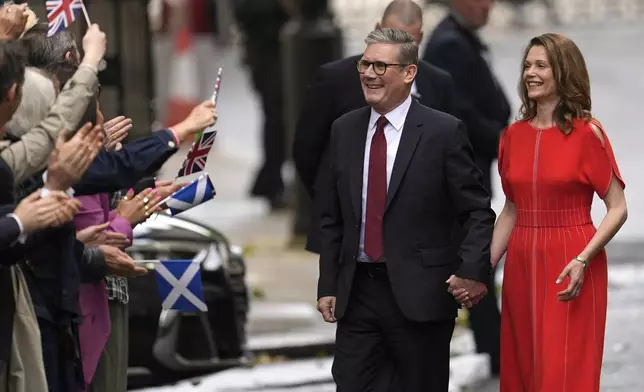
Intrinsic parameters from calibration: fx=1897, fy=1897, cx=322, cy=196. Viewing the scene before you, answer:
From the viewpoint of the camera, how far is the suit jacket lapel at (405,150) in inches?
294

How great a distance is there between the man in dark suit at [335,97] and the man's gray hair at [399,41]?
133 centimetres

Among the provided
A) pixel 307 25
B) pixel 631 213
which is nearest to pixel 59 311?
pixel 307 25

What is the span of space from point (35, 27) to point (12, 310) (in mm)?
1814

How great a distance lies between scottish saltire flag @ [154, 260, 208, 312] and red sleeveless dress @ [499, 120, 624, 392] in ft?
4.61

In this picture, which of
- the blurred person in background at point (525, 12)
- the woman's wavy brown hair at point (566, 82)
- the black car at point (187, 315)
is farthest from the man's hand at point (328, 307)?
the blurred person in background at point (525, 12)

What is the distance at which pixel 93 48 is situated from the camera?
6660mm

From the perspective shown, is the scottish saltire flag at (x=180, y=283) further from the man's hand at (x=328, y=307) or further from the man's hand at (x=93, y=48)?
the man's hand at (x=93, y=48)

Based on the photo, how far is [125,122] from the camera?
7.55 m

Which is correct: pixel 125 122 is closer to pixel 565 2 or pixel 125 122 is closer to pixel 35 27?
pixel 35 27

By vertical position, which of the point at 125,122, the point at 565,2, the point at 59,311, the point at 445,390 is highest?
the point at 125,122

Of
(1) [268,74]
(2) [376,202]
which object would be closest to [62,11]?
(2) [376,202]

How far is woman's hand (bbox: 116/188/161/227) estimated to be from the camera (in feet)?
24.6

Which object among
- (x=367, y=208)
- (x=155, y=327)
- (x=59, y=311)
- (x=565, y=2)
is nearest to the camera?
(x=59, y=311)

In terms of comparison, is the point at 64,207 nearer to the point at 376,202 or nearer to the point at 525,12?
the point at 376,202
